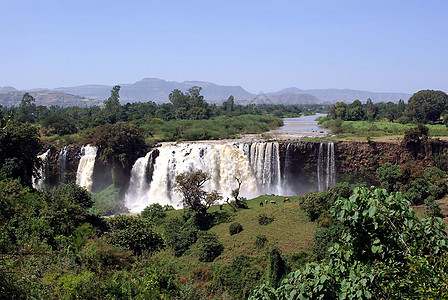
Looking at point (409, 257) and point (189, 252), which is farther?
point (189, 252)

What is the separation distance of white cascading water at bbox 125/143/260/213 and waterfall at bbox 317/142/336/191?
18.2ft

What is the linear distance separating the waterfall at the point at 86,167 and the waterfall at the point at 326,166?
1954 cm

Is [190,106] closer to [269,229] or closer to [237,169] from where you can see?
[237,169]

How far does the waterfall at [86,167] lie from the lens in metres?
31.4

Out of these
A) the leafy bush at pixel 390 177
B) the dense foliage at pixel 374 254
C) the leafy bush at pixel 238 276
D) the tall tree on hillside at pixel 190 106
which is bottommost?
the leafy bush at pixel 238 276

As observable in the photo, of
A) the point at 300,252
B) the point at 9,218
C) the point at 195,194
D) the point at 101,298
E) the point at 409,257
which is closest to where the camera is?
the point at 409,257

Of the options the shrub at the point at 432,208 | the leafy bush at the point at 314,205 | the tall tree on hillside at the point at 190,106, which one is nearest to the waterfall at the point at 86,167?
the leafy bush at the point at 314,205

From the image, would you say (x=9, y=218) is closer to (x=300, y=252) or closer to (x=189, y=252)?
(x=189, y=252)

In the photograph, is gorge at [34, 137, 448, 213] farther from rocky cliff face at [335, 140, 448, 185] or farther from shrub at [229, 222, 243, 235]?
shrub at [229, 222, 243, 235]

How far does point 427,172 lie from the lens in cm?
2266

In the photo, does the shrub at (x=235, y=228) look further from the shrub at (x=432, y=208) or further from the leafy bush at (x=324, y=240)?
the shrub at (x=432, y=208)

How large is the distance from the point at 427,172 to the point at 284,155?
423 inches

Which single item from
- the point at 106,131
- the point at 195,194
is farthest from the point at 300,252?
the point at 106,131

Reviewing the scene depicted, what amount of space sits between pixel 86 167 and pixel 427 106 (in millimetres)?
40939
